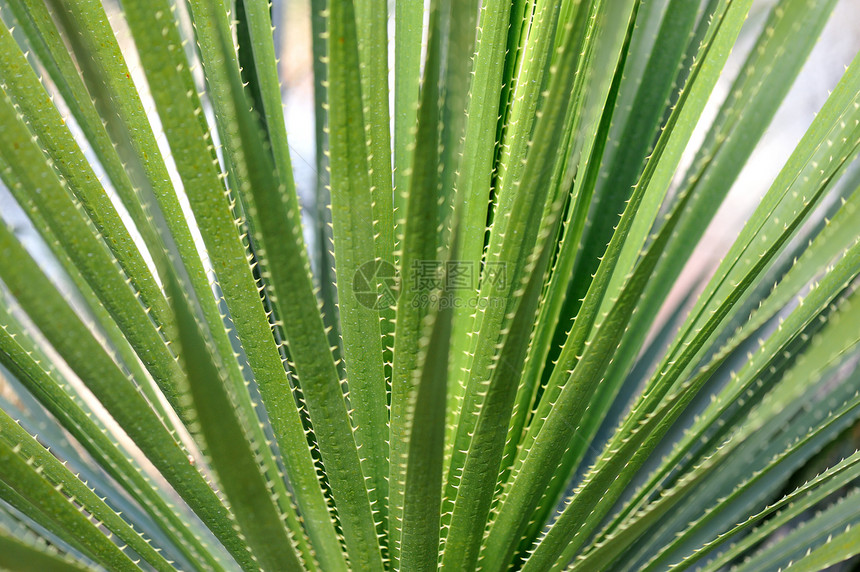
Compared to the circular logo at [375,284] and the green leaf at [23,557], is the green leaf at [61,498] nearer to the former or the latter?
the green leaf at [23,557]

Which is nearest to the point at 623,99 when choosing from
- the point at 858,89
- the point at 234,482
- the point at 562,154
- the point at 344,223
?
the point at 562,154

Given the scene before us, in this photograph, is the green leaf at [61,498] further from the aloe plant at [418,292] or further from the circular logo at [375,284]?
the circular logo at [375,284]

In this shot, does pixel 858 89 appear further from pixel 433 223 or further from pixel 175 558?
pixel 175 558

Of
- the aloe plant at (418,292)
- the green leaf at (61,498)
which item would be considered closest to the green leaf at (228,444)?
the aloe plant at (418,292)

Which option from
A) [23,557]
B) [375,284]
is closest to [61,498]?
[23,557]

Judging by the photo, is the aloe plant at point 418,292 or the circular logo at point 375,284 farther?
the circular logo at point 375,284

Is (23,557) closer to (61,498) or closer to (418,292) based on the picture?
(61,498)

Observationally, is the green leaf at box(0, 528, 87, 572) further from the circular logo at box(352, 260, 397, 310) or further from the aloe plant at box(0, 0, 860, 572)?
the circular logo at box(352, 260, 397, 310)

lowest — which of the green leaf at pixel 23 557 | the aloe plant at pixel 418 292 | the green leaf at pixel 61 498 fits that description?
the green leaf at pixel 23 557

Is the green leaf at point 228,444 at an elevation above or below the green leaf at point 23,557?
above
